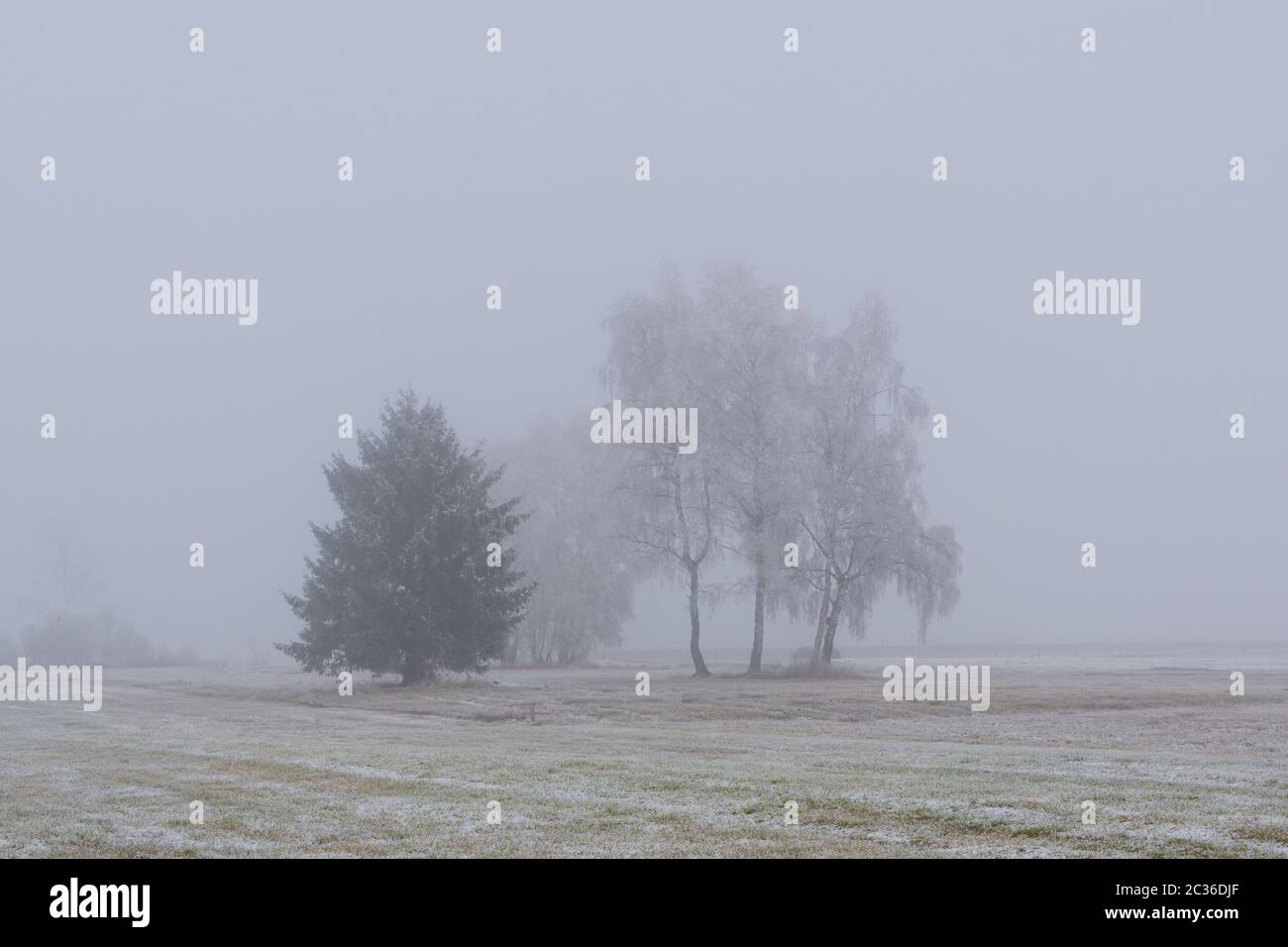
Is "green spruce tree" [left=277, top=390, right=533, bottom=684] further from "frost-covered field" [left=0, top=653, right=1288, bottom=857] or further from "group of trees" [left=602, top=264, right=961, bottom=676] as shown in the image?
"group of trees" [left=602, top=264, right=961, bottom=676]

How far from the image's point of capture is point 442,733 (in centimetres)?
2720

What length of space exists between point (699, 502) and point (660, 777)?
2958 centimetres

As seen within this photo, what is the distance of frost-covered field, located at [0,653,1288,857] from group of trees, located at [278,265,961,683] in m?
7.01

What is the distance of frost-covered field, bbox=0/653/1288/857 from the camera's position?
1238 centimetres

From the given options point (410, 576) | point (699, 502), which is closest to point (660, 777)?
point (410, 576)

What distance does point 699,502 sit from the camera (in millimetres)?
46969

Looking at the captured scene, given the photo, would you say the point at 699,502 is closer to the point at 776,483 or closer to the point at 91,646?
the point at 776,483

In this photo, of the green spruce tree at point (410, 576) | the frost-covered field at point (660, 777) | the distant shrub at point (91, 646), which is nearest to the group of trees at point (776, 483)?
the green spruce tree at point (410, 576)

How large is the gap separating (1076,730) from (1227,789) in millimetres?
11877

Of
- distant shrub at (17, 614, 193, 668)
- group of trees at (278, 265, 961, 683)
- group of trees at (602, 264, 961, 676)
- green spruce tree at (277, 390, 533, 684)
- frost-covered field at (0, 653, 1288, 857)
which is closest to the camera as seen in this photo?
frost-covered field at (0, 653, 1288, 857)

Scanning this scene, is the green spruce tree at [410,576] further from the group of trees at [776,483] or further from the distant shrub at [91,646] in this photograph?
the distant shrub at [91,646]

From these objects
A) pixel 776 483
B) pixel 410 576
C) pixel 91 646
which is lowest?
pixel 91 646

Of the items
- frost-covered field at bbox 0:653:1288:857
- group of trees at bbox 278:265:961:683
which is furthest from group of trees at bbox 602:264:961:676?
frost-covered field at bbox 0:653:1288:857
